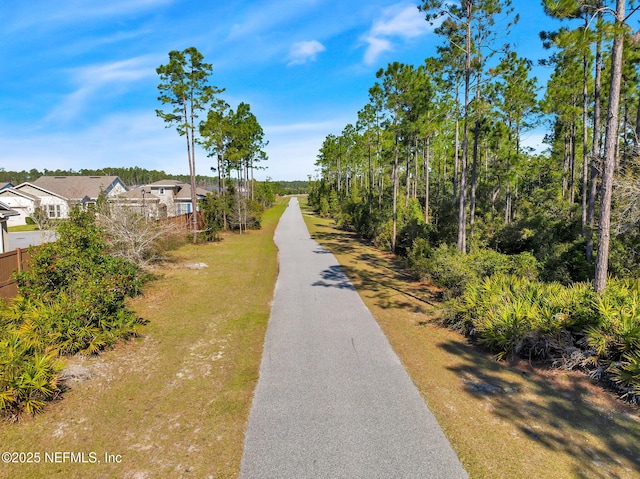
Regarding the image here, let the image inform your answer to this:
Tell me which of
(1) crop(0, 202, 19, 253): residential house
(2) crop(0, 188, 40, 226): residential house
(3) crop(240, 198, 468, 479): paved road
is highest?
(2) crop(0, 188, 40, 226): residential house

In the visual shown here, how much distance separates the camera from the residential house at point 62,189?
119 ft

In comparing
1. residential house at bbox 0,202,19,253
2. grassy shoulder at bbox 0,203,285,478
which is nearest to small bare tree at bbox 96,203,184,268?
residential house at bbox 0,202,19,253

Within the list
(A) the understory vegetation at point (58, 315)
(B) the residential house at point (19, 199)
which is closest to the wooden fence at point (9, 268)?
(A) the understory vegetation at point (58, 315)

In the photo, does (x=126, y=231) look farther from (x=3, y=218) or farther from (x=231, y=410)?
(x=231, y=410)

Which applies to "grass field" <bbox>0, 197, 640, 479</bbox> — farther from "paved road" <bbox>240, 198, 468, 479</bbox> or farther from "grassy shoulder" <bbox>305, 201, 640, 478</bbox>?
"paved road" <bbox>240, 198, 468, 479</bbox>

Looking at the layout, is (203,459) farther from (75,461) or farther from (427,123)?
(427,123)

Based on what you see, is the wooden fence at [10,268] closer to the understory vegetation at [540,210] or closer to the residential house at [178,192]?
the understory vegetation at [540,210]

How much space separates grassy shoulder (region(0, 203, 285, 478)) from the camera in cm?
418

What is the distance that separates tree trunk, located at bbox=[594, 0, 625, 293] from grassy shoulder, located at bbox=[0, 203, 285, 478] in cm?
739

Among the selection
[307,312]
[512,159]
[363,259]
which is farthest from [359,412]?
[512,159]

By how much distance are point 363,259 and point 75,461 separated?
14.9 m

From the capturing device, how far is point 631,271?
34.6 ft

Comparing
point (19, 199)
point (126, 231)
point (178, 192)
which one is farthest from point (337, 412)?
point (178, 192)

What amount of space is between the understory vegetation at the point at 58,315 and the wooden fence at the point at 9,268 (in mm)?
417
